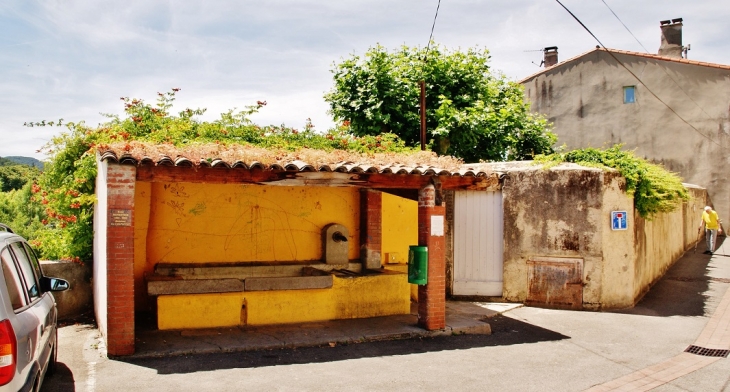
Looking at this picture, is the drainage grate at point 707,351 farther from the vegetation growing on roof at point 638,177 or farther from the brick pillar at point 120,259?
the brick pillar at point 120,259

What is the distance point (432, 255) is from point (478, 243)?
309cm

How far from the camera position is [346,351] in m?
7.89

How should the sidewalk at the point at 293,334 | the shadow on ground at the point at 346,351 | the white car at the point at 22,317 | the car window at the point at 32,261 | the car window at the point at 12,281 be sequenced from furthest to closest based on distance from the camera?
1. the sidewalk at the point at 293,334
2. the shadow on ground at the point at 346,351
3. the car window at the point at 32,261
4. the car window at the point at 12,281
5. the white car at the point at 22,317

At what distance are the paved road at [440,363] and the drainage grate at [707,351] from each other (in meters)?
0.17

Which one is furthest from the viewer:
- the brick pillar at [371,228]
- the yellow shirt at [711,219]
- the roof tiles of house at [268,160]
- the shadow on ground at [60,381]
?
the yellow shirt at [711,219]

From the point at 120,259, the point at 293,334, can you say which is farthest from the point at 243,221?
the point at 120,259

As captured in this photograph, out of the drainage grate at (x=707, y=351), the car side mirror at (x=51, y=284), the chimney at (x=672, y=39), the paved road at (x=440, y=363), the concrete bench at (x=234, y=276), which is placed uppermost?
the chimney at (x=672, y=39)

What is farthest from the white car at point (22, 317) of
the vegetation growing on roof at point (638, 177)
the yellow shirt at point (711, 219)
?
the yellow shirt at point (711, 219)

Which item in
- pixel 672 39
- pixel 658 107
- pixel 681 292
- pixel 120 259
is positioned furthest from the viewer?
pixel 672 39

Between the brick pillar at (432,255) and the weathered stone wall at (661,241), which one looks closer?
the brick pillar at (432,255)

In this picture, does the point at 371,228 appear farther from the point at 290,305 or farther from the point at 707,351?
the point at 707,351

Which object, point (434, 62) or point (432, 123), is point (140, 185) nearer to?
point (432, 123)

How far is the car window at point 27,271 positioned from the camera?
16.2ft

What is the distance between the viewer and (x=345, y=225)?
36.5 feet
